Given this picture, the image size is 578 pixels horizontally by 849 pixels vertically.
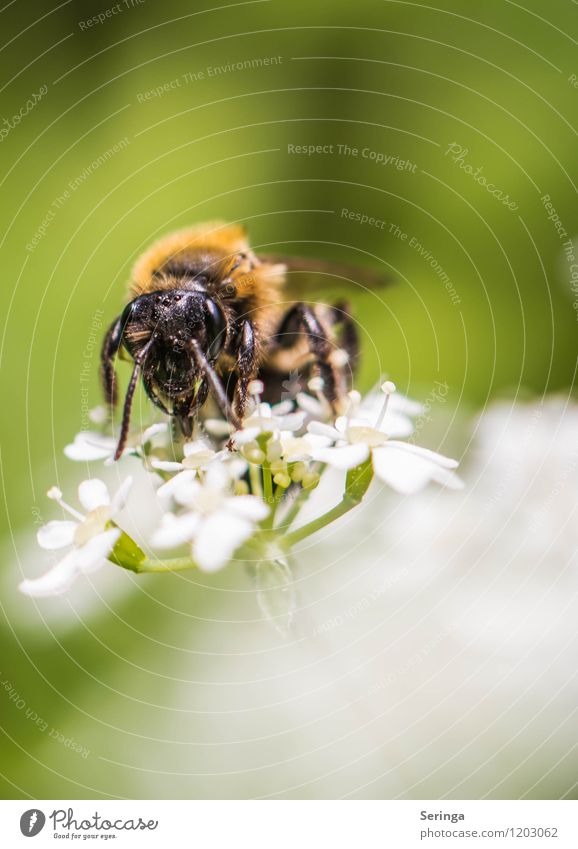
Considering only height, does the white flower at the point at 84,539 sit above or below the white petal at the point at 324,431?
below

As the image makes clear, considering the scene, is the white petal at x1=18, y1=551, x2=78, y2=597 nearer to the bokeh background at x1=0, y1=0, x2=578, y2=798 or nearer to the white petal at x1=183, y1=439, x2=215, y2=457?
the white petal at x1=183, y1=439, x2=215, y2=457

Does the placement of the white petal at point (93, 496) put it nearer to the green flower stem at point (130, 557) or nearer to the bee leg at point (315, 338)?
the green flower stem at point (130, 557)

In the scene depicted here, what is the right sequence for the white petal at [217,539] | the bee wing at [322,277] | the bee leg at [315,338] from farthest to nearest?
the bee wing at [322,277]
the bee leg at [315,338]
the white petal at [217,539]

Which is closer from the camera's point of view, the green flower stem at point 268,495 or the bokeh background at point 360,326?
the green flower stem at point 268,495

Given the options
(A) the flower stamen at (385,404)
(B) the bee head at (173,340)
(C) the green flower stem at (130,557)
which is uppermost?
(B) the bee head at (173,340)

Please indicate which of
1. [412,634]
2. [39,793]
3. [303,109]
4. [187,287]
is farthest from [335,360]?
[303,109]
